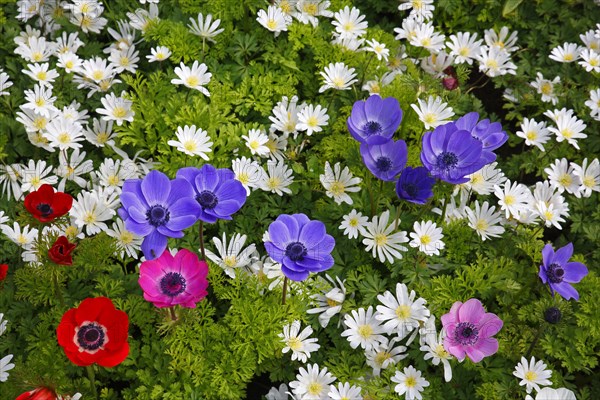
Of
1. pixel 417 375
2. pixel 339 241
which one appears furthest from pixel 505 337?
pixel 339 241

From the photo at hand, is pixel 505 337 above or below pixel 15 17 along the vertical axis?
below

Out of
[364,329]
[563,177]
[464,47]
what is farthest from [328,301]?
[464,47]

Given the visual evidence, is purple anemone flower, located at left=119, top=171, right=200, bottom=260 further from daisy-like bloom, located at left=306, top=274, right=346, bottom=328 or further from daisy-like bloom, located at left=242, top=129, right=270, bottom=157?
daisy-like bloom, located at left=242, top=129, right=270, bottom=157

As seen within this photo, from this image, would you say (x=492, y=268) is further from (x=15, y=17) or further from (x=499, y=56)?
(x=15, y=17)

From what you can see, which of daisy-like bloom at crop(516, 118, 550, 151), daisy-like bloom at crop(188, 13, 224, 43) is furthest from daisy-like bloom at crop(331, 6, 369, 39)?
daisy-like bloom at crop(516, 118, 550, 151)

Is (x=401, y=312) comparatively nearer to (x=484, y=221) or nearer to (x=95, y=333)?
(x=484, y=221)
